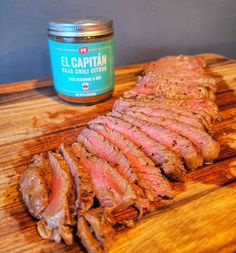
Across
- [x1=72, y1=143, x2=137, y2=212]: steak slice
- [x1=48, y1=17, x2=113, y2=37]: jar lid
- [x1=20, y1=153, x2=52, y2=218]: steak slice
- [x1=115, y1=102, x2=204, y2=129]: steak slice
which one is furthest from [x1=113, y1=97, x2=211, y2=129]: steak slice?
[x1=20, y1=153, x2=52, y2=218]: steak slice

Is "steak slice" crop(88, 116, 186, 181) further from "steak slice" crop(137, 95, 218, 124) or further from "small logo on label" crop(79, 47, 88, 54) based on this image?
"small logo on label" crop(79, 47, 88, 54)

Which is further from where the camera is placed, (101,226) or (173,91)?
(173,91)

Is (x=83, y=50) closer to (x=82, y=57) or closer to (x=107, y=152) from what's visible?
(x=82, y=57)

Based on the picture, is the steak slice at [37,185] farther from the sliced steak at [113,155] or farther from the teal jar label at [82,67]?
the teal jar label at [82,67]

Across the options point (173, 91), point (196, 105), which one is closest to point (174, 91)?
point (173, 91)

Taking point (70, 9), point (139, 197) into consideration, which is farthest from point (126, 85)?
point (139, 197)
